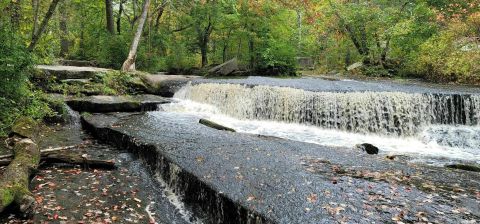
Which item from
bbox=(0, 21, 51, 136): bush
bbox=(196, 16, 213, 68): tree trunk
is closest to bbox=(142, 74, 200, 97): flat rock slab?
bbox=(0, 21, 51, 136): bush

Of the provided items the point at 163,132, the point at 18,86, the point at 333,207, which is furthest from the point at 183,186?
the point at 18,86

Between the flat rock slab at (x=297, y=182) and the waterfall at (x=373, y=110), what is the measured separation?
4.18m

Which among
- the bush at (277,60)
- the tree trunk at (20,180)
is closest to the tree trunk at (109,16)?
the bush at (277,60)

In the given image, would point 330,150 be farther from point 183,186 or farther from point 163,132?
point 163,132

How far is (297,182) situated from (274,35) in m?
19.5

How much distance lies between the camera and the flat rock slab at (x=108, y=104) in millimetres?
11805

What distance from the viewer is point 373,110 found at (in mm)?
12078

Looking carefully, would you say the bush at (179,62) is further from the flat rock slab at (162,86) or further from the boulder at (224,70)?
the flat rock slab at (162,86)

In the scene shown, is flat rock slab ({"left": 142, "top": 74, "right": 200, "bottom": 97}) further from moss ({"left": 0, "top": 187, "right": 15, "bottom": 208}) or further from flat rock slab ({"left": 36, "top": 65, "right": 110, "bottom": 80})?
moss ({"left": 0, "top": 187, "right": 15, "bottom": 208})

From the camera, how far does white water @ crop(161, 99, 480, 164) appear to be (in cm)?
960

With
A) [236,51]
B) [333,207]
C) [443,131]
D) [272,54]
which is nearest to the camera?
[333,207]

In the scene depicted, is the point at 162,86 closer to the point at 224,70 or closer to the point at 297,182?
the point at 224,70

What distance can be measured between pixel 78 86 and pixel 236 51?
14.8 meters

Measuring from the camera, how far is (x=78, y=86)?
13414 mm
